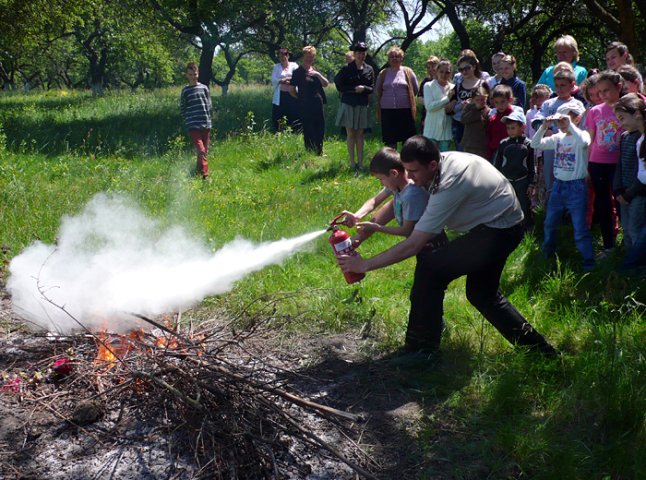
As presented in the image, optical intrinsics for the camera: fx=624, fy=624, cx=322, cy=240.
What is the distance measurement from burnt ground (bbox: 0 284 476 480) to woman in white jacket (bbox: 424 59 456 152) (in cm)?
498

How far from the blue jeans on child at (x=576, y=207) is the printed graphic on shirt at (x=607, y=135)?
1.34ft

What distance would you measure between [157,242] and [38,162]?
5845mm

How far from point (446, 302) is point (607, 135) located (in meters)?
2.32

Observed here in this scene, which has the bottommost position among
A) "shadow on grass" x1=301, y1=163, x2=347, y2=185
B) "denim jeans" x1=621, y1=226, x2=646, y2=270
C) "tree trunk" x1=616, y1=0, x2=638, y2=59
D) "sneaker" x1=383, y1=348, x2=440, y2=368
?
"sneaker" x1=383, y1=348, x2=440, y2=368

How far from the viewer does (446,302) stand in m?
5.68

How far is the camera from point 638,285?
5.48 meters

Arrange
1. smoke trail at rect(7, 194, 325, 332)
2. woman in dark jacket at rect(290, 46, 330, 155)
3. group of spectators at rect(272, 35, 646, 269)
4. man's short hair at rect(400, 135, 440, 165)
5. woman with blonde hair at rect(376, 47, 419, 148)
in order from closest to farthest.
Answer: man's short hair at rect(400, 135, 440, 165) < smoke trail at rect(7, 194, 325, 332) < group of spectators at rect(272, 35, 646, 269) < woman with blonde hair at rect(376, 47, 419, 148) < woman in dark jacket at rect(290, 46, 330, 155)

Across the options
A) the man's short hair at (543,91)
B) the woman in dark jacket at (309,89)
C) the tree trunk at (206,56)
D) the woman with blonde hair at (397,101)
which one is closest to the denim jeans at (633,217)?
the man's short hair at (543,91)

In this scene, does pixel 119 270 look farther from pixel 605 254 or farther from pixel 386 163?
pixel 605 254

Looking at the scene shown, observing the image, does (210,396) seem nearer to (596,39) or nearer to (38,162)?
(38,162)

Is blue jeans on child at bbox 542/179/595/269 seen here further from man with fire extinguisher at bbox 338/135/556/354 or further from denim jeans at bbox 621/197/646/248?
man with fire extinguisher at bbox 338/135/556/354

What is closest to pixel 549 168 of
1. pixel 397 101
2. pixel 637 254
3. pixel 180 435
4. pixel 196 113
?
pixel 637 254

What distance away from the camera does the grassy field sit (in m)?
3.75

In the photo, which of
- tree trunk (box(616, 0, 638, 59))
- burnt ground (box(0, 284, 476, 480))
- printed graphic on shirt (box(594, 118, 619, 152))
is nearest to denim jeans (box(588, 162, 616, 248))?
printed graphic on shirt (box(594, 118, 619, 152))
